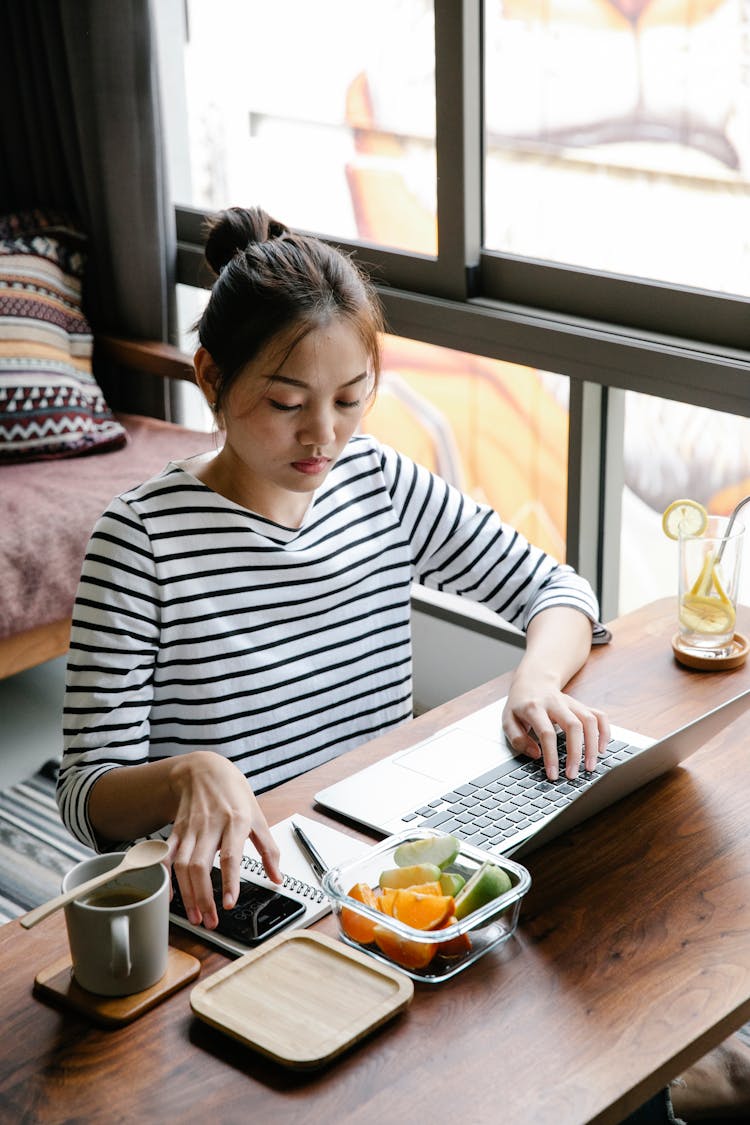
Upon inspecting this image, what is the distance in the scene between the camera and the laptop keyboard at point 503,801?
1172mm

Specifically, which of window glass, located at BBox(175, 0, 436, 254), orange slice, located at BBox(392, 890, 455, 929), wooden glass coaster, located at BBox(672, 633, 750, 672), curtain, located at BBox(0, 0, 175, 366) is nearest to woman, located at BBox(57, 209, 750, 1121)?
wooden glass coaster, located at BBox(672, 633, 750, 672)

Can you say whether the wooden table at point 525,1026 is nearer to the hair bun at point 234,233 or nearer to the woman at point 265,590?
the woman at point 265,590

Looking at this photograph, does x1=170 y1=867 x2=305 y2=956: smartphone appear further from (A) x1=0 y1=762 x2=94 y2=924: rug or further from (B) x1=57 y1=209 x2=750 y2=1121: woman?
(A) x1=0 y1=762 x2=94 y2=924: rug

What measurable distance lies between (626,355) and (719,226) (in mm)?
261

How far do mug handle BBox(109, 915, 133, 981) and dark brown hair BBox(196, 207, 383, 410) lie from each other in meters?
0.63

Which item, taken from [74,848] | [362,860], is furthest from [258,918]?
[74,848]

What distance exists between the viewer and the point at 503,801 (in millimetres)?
1222

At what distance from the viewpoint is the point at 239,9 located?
9.73 feet

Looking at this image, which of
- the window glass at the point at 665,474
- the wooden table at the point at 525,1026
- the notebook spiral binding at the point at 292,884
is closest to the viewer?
the wooden table at the point at 525,1026

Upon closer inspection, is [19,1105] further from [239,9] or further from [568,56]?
[239,9]

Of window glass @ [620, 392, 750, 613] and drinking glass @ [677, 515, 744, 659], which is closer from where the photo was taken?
drinking glass @ [677, 515, 744, 659]

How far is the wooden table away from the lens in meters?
0.87

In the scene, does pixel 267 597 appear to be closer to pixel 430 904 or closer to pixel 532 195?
pixel 430 904

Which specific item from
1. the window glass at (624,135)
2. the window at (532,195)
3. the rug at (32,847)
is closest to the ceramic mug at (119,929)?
the rug at (32,847)
